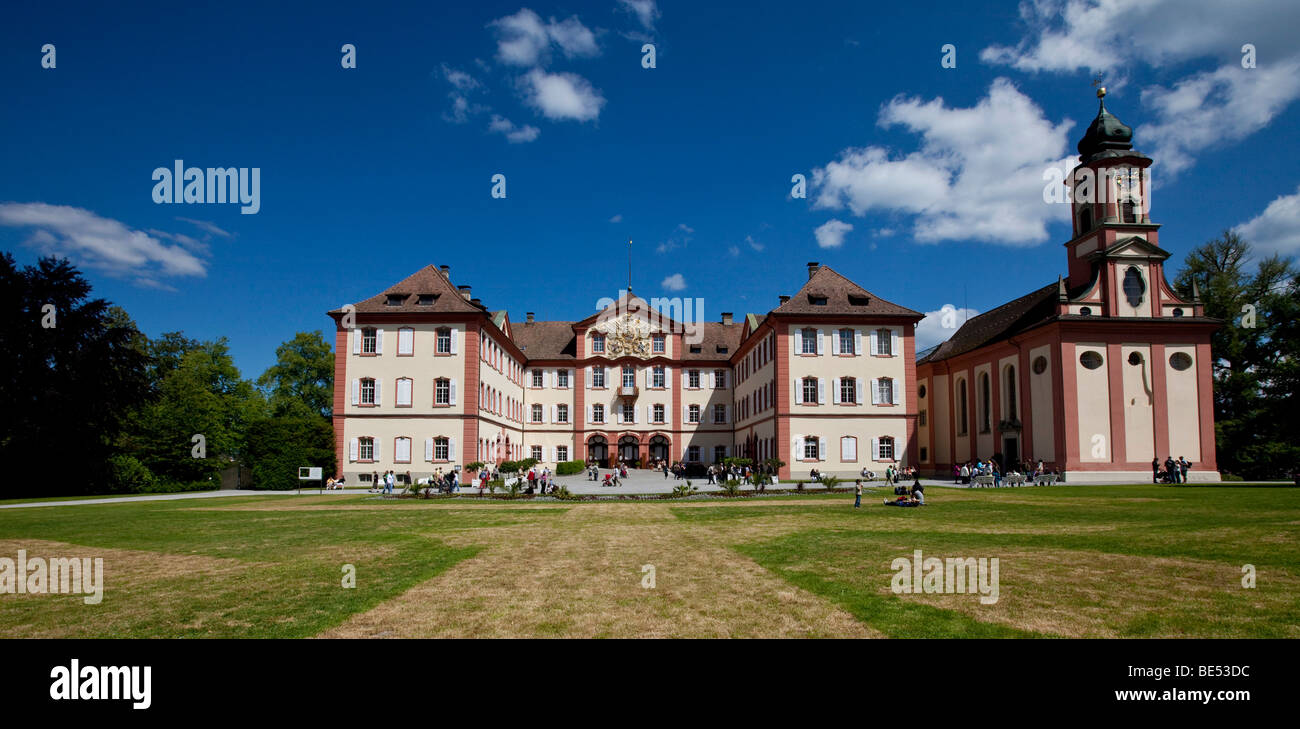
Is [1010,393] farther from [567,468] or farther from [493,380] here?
[493,380]

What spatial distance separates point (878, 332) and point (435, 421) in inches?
1057

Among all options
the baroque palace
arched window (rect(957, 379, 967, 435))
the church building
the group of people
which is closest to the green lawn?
the group of people

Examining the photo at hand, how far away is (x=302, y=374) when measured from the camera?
62406mm

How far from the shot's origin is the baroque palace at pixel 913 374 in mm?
35344

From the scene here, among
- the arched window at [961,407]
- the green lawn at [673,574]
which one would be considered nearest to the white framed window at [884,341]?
the arched window at [961,407]

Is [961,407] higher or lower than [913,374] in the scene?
lower

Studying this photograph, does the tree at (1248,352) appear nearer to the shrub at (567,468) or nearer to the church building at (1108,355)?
the church building at (1108,355)

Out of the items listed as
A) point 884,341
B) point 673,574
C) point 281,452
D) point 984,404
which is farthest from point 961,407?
point 673,574

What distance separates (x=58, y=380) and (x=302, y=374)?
1188 inches

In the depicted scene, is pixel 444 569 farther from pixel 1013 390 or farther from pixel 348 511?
pixel 1013 390
